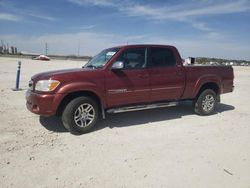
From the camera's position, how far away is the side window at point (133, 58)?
6.12 m

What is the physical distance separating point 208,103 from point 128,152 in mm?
3791

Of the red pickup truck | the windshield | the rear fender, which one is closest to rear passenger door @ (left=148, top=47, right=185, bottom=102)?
the red pickup truck

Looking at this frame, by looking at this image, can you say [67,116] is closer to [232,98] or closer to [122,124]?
[122,124]

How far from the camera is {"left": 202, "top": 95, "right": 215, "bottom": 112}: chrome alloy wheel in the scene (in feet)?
24.2

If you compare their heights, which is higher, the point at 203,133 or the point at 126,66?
the point at 126,66

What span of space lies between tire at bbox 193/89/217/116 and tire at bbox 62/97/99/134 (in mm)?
3173

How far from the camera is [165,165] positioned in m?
4.15

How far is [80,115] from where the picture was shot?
218 inches

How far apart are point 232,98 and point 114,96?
22.1 ft

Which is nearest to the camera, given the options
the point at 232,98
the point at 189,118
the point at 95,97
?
the point at 95,97

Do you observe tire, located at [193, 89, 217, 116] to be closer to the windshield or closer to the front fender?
the windshield

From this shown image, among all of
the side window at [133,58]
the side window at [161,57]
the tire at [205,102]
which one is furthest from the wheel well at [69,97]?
the tire at [205,102]

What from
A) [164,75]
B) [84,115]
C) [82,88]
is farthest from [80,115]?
[164,75]


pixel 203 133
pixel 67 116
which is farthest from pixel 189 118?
pixel 67 116
